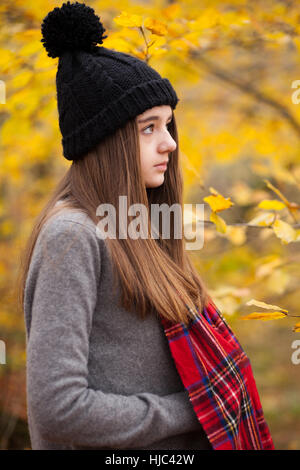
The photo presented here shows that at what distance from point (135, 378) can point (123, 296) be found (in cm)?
24

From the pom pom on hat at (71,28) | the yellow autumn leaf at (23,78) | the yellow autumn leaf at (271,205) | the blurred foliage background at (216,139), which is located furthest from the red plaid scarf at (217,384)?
the yellow autumn leaf at (23,78)

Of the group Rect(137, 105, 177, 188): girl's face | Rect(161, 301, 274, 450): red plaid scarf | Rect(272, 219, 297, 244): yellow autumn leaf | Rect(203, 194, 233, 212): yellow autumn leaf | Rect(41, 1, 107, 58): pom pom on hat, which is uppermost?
Rect(41, 1, 107, 58): pom pom on hat

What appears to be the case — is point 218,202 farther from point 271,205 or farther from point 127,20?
point 127,20

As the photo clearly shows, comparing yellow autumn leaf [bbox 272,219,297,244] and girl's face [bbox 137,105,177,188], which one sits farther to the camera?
yellow autumn leaf [bbox 272,219,297,244]

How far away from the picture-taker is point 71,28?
138 cm

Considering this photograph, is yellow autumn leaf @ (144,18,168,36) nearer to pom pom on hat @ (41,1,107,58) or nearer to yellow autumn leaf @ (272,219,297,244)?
pom pom on hat @ (41,1,107,58)

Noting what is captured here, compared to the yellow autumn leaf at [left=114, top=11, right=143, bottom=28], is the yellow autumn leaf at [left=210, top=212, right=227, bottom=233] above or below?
below

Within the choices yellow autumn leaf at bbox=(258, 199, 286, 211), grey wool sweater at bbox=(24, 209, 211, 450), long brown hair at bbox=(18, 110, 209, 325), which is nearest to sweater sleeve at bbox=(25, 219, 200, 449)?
grey wool sweater at bbox=(24, 209, 211, 450)

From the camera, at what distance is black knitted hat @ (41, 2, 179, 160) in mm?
1352

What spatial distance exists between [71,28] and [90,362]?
1011 millimetres

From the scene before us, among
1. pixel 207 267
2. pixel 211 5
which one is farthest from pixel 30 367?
pixel 211 5

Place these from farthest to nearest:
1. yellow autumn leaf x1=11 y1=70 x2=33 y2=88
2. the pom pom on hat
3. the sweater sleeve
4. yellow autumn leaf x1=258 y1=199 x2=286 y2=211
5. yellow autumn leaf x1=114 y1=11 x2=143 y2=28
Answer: yellow autumn leaf x1=11 y1=70 x2=33 y2=88 < yellow autumn leaf x1=258 y1=199 x2=286 y2=211 < yellow autumn leaf x1=114 y1=11 x2=143 y2=28 < the pom pom on hat < the sweater sleeve

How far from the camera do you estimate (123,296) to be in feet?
4.06

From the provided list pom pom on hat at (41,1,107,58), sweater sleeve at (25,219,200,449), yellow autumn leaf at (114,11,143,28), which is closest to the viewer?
sweater sleeve at (25,219,200,449)
